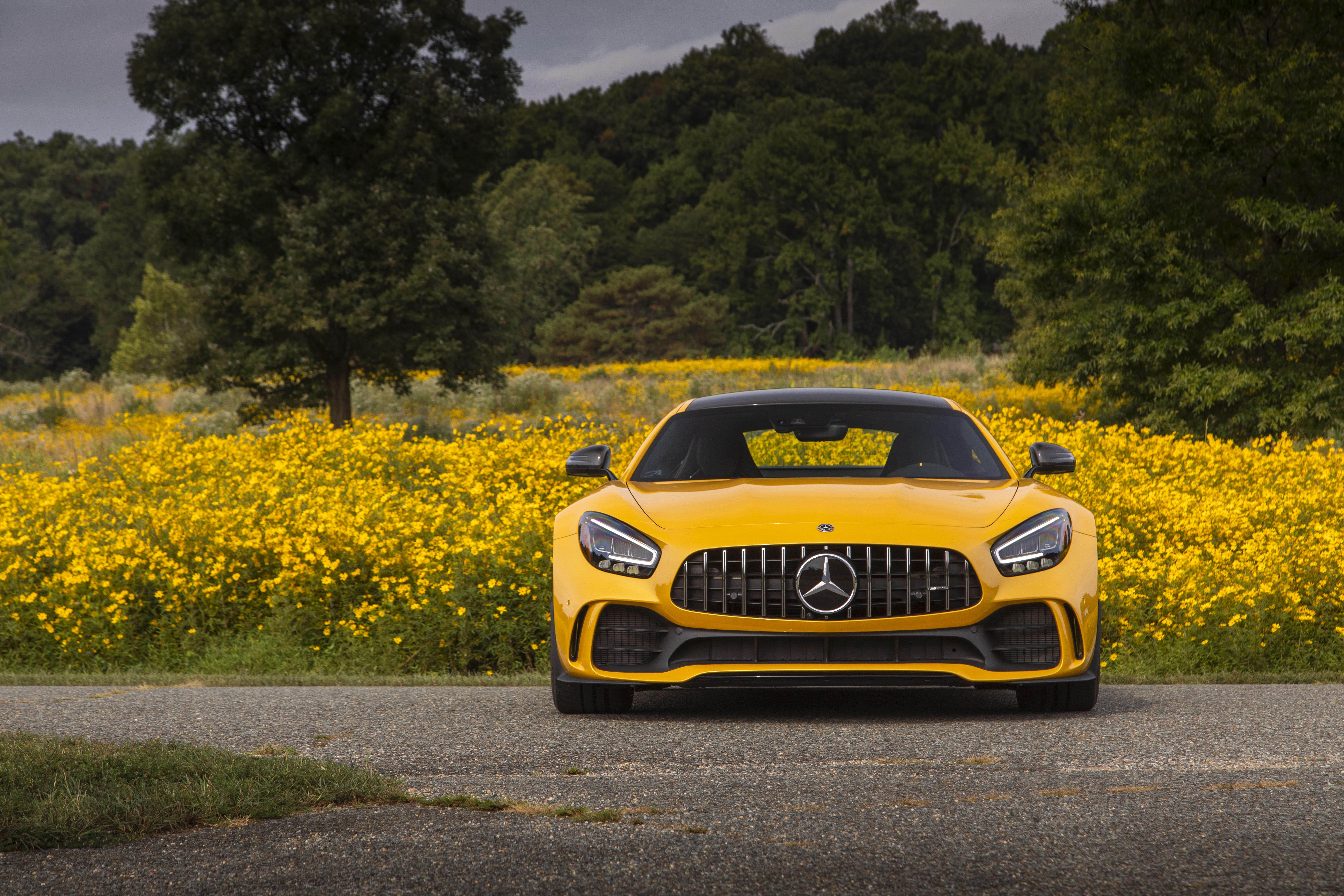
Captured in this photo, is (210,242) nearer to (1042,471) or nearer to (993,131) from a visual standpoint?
(1042,471)

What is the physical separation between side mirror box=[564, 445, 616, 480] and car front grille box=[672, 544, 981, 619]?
44.1 inches

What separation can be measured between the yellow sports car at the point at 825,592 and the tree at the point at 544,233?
A: 222 feet

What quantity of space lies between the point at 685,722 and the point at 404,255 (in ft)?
72.8

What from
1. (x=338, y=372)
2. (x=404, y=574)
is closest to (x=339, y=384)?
(x=338, y=372)

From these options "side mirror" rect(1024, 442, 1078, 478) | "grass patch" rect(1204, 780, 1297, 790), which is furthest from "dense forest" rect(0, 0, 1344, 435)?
"grass patch" rect(1204, 780, 1297, 790)

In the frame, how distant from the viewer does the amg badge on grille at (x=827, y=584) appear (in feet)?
17.0

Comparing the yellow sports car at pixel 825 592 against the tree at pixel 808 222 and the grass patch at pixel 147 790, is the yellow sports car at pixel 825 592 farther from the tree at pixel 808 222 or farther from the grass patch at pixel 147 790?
the tree at pixel 808 222

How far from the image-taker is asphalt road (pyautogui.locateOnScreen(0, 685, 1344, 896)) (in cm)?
333

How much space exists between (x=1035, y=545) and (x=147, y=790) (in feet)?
11.6

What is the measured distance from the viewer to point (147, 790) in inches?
160

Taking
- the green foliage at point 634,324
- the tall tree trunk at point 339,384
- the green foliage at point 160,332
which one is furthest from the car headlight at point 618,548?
the green foliage at point 634,324

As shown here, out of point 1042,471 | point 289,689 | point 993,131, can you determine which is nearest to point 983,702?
point 1042,471

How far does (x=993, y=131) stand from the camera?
8312cm

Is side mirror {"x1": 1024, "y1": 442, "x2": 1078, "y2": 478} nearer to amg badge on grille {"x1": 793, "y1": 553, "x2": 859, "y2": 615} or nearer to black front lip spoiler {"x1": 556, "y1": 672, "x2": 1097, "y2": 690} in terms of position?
black front lip spoiler {"x1": 556, "y1": 672, "x2": 1097, "y2": 690}
